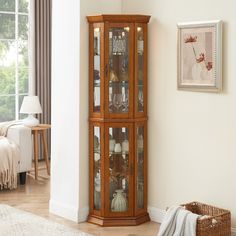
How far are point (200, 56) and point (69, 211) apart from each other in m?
1.93

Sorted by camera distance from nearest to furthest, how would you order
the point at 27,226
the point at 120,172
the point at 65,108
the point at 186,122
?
1. the point at 186,122
2. the point at 27,226
3. the point at 120,172
4. the point at 65,108

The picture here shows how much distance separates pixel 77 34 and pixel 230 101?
154cm

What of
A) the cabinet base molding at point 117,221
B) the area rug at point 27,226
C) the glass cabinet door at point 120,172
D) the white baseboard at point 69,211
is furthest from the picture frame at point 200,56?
the area rug at point 27,226

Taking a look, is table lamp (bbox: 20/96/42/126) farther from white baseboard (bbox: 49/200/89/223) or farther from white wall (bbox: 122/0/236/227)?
white wall (bbox: 122/0/236/227)

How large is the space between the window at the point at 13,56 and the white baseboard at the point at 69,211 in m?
2.66

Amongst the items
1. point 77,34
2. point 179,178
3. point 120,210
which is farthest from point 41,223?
point 77,34

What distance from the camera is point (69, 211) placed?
550cm

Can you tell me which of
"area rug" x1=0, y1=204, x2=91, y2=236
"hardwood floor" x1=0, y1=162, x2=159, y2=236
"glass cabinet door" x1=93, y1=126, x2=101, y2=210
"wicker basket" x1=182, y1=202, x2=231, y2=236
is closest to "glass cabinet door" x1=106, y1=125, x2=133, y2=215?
"glass cabinet door" x1=93, y1=126, x2=101, y2=210

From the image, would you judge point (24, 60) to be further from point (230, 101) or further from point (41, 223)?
point (230, 101)

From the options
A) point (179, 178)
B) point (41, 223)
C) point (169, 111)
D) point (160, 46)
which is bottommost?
point (41, 223)

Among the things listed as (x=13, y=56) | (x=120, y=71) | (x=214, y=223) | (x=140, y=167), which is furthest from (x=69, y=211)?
(x=13, y=56)

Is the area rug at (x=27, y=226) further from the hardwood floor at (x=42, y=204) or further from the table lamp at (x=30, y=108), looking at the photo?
the table lamp at (x=30, y=108)

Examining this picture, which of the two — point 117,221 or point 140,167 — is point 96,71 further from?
point 117,221

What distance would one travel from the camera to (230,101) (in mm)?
4723
